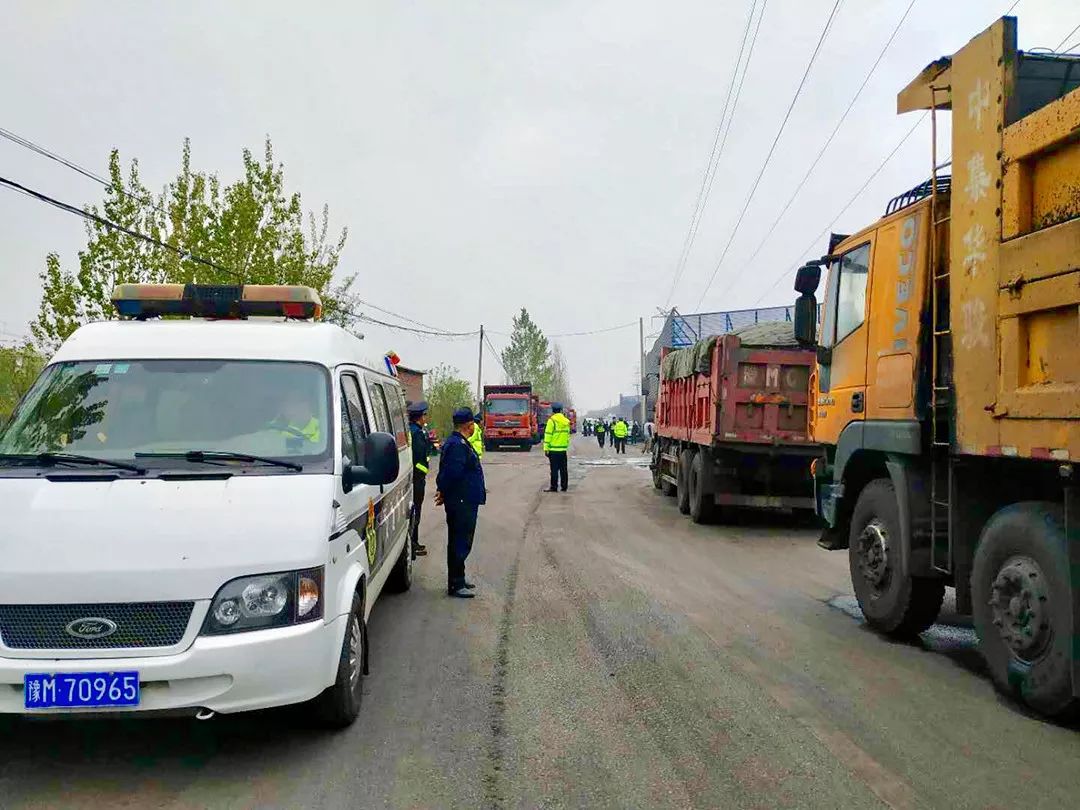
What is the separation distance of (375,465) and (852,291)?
4.26 meters

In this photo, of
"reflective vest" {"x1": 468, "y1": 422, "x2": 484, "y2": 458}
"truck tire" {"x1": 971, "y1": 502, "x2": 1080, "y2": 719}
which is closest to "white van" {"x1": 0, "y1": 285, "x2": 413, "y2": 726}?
"truck tire" {"x1": 971, "y1": 502, "x2": 1080, "y2": 719}

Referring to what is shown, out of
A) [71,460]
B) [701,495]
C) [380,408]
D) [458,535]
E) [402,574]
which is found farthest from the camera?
[701,495]

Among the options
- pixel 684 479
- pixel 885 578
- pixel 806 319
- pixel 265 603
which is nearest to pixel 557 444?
pixel 684 479

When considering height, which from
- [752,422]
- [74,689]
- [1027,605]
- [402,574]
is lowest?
[402,574]

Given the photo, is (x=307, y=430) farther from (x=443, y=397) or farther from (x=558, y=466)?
(x=443, y=397)

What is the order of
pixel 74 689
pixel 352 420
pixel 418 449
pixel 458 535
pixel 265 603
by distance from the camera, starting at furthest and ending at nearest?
pixel 418 449
pixel 458 535
pixel 352 420
pixel 265 603
pixel 74 689

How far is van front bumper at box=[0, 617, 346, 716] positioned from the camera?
3512 millimetres

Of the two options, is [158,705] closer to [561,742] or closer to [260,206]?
[561,742]

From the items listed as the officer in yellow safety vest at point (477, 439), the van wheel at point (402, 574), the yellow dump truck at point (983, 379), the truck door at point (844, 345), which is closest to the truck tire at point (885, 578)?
the yellow dump truck at point (983, 379)

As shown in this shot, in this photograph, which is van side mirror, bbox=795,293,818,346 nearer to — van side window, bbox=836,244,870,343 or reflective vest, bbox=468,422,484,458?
van side window, bbox=836,244,870,343

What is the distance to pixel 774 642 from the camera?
605 centimetres

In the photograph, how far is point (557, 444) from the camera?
1795cm

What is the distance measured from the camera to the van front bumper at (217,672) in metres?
3.51

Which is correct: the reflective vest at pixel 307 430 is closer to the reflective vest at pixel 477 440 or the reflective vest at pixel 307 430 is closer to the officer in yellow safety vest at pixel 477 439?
the officer in yellow safety vest at pixel 477 439
